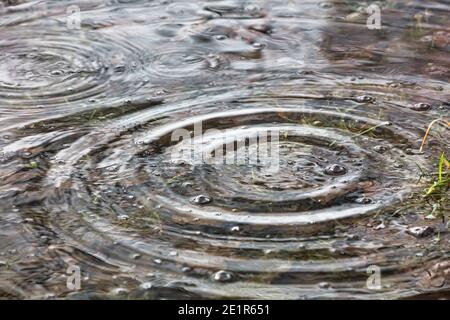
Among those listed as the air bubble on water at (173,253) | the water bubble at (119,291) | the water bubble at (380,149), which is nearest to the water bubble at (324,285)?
the air bubble on water at (173,253)

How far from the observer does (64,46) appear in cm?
491

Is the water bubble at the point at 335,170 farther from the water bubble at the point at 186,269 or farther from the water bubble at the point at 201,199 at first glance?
the water bubble at the point at 186,269

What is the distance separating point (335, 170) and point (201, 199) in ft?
2.00

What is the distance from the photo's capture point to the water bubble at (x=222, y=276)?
112 inches

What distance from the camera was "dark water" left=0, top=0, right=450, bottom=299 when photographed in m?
2.92

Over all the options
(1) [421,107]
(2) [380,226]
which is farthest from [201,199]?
(1) [421,107]

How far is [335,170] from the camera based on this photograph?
11.5 ft

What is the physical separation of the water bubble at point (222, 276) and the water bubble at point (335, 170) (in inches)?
32.6

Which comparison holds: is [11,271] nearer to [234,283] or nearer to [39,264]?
[39,264]

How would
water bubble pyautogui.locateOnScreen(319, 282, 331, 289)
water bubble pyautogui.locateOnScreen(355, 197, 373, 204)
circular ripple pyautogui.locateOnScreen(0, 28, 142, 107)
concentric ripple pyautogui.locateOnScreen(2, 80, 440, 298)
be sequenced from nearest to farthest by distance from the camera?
1. water bubble pyautogui.locateOnScreen(319, 282, 331, 289)
2. concentric ripple pyautogui.locateOnScreen(2, 80, 440, 298)
3. water bubble pyautogui.locateOnScreen(355, 197, 373, 204)
4. circular ripple pyautogui.locateOnScreen(0, 28, 142, 107)
